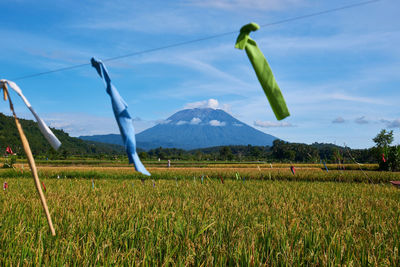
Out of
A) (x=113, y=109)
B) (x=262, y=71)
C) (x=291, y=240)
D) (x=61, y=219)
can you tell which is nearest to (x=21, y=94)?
(x=113, y=109)

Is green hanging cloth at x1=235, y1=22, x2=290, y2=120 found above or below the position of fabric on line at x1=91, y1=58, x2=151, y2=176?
above

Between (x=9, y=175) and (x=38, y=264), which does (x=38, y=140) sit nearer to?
(x=9, y=175)

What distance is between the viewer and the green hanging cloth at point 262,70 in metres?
0.89

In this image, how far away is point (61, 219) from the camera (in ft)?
12.1

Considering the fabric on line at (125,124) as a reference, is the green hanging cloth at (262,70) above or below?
above

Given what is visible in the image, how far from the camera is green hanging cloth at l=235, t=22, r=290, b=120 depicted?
35.0 inches

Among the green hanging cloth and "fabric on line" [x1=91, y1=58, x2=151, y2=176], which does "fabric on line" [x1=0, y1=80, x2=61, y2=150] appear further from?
the green hanging cloth

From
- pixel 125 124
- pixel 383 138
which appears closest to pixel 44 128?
pixel 125 124

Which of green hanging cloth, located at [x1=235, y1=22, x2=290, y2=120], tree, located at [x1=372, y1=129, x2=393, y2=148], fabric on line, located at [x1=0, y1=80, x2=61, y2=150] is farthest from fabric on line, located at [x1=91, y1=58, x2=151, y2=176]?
tree, located at [x1=372, y1=129, x2=393, y2=148]

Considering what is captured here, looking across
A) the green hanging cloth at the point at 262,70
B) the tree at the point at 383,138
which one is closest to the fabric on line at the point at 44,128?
the green hanging cloth at the point at 262,70

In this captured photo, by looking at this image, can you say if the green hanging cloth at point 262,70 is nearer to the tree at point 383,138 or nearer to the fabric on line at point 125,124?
the fabric on line at point 125,124

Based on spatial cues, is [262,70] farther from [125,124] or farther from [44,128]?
[44,128]

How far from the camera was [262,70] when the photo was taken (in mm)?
933

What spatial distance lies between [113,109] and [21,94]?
40 centimetres
